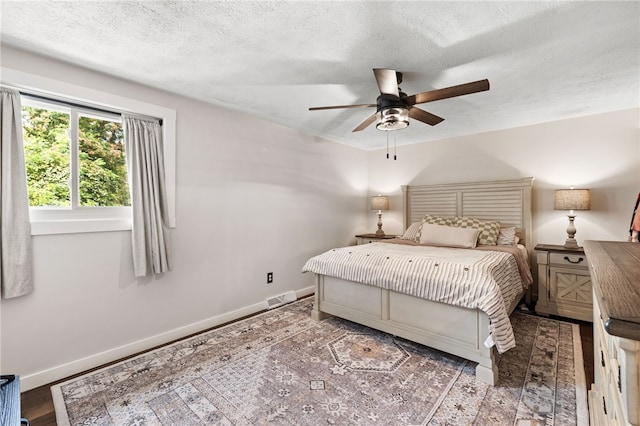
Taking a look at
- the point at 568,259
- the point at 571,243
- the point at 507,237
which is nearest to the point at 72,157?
the point at 507,237

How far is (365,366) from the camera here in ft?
7.32

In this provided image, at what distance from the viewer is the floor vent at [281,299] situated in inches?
141

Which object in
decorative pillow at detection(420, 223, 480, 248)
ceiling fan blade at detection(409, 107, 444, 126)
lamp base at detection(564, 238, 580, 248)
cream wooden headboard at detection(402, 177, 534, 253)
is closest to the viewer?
ceiling fan blade at detection(409, 107, 444, 126)

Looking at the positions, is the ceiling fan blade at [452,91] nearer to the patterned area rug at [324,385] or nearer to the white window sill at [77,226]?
the patterned area rug at [324,385]

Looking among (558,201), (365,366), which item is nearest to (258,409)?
(365,366)

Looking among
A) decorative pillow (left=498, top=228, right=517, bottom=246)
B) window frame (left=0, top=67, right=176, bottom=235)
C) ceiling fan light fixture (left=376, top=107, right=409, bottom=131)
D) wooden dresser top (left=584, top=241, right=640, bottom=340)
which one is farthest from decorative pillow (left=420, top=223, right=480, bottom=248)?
window frame (left=0, top=67, right=176, bottom=235)

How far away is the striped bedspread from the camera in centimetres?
199

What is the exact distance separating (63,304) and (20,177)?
3.17ft

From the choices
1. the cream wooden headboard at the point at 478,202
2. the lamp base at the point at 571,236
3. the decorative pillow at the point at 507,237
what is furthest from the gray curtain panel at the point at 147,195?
the lamp base at the point at 571,236

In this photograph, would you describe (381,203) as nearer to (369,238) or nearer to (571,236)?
(369,238)

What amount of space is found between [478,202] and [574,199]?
1.06 meters

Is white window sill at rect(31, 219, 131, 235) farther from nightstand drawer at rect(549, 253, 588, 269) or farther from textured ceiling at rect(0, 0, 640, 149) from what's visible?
nightstand drawer at rect(549, 253, 588, 269)

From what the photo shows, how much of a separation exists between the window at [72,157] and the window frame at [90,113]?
0.07 m

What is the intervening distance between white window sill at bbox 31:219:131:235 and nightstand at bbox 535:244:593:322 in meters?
4.30
